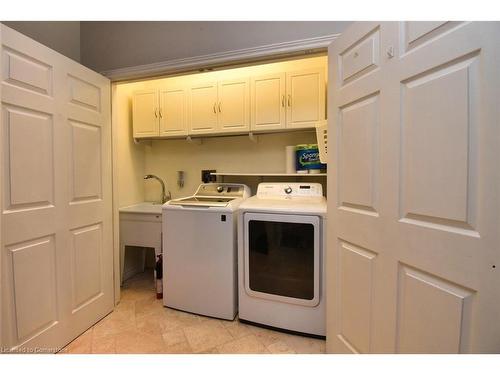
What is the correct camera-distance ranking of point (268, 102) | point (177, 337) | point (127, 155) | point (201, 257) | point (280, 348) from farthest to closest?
1. point (127, 155)
2. point (268, 102)
3. point (201, 257)
4. point (177, 337)
5. point (280, 348)

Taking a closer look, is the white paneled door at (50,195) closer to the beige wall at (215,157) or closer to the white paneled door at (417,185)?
the beige wall at (215,157)

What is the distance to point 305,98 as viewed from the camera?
2.06m

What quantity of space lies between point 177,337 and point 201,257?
56cm

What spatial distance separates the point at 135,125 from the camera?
2535 millimetres

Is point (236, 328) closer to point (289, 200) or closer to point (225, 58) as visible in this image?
point (289, 200)

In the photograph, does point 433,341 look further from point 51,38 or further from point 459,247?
point 51,38

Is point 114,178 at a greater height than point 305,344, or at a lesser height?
greater

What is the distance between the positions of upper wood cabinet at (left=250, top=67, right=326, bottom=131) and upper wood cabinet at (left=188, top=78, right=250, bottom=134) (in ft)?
0.33

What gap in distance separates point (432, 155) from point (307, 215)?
82 centimetres

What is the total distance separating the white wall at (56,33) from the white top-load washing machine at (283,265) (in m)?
1.80

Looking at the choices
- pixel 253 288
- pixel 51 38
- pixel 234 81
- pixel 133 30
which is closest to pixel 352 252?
pixel 253 288

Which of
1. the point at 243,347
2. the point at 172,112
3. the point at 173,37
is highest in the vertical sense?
the point at 173,37

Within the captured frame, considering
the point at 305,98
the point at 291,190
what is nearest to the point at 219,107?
the point at 305,98
